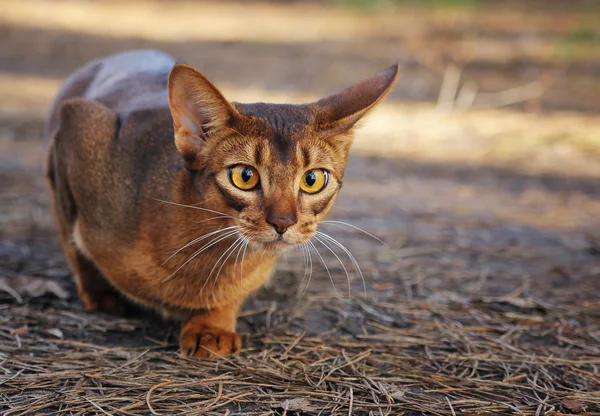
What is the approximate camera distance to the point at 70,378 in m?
2.27

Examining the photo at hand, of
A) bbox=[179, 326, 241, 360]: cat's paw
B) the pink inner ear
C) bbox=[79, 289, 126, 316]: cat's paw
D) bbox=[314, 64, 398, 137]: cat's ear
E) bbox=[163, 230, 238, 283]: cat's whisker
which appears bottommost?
bbox=[79, 289, 126, 316]: cat's paw

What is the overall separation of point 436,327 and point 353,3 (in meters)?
9.22

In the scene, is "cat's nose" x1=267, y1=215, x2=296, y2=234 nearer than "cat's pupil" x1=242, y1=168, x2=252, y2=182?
Yes

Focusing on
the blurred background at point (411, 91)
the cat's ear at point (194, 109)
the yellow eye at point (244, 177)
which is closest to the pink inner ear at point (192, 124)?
the cat's ear at point (194, 109)

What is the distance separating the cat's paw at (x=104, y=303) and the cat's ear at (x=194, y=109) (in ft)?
2.60

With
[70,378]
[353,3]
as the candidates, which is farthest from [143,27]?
[70,378]

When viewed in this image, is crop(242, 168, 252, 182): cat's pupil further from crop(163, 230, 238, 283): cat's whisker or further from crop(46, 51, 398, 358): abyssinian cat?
crop(163, 230, 238, 283): cat's whisker

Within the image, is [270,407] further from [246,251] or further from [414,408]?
[246,251]

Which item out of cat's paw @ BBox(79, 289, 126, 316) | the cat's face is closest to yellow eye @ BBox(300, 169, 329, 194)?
the cat's face

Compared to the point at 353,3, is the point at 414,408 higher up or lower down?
lower down

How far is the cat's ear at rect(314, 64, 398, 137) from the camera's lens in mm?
2516

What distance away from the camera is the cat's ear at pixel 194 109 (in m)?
2.33

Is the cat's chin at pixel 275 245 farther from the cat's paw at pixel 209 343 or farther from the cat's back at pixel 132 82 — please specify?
the cat's back at pixel 132 82

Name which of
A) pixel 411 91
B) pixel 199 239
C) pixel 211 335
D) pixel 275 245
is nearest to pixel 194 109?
pixel 199 239
